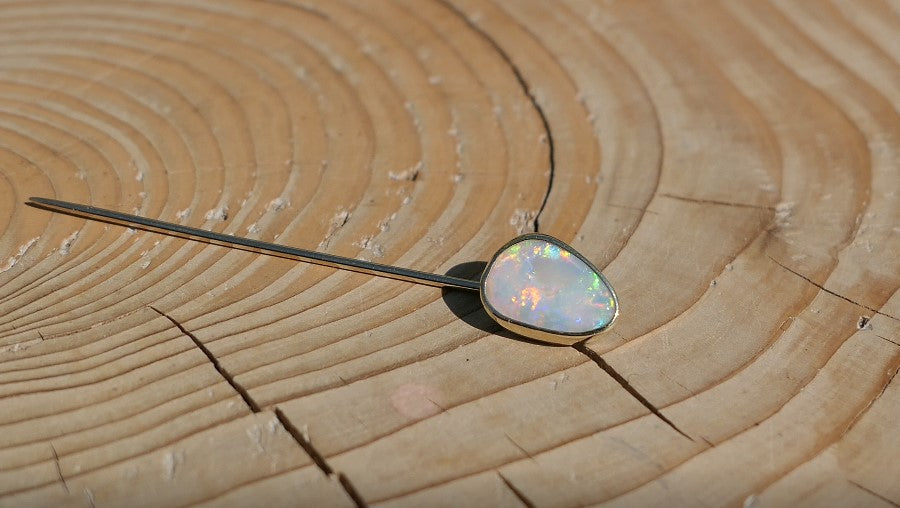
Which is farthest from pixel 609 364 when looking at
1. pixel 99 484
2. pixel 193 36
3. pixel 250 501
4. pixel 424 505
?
pixel 193 36

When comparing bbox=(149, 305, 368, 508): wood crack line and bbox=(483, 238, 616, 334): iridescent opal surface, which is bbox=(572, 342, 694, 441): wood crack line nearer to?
bbox=(483, 238, 616, 334): iridescent opal surface

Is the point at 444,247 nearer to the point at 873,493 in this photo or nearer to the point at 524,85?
the point at 524,85

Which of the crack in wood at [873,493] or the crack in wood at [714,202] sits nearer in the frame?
the crack in wood at [873,493]

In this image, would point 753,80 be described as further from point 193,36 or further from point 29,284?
point 29,284

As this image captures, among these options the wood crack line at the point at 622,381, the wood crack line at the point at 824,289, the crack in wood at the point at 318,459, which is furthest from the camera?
the wood crack line at the point at 824,289

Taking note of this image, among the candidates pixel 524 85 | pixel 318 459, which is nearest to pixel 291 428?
pixel 318 459

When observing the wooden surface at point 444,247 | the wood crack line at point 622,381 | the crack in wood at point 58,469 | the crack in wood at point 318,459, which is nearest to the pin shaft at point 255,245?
the wooden surface at point 444,247

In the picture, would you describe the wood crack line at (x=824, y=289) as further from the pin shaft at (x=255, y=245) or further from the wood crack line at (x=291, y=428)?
the wood crack line at (x=291, y=428)

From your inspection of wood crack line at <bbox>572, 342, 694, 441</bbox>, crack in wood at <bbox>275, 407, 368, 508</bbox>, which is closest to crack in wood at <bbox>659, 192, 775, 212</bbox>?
wood crack line at <bbox>572, 342, 694, 441</bbox>
